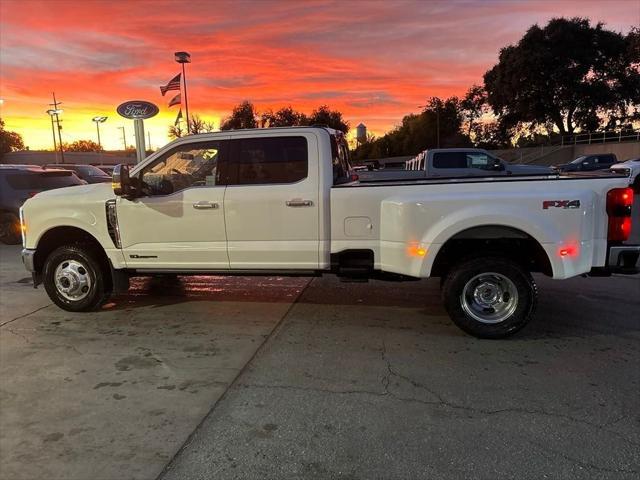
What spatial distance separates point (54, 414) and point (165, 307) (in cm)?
255

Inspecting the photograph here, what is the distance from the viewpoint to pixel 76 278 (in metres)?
5.99

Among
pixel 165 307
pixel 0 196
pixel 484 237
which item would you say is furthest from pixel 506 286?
pixel 0 196

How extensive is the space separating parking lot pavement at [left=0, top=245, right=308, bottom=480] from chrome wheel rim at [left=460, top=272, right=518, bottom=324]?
2.02m

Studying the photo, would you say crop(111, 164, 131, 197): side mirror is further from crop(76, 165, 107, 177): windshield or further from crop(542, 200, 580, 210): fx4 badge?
crop(76, 165, 107, 177): windshield

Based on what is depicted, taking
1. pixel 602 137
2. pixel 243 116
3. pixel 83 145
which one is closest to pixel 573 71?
pixel 602 137

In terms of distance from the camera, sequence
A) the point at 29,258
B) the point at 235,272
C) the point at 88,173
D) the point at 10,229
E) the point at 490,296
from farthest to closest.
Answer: the point at 88,173 → the point at 10,229 → the point at 29,258 → the point at 235,272 → the point at 490,296

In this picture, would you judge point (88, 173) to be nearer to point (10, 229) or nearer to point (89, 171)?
point (89, 171)

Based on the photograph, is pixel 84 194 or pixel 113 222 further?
pixel 84 194

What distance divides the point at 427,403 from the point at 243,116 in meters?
54.4

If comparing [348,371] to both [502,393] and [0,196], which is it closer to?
[502,393]

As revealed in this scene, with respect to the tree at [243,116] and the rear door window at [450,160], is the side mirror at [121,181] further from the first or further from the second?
the tree at [243,116]

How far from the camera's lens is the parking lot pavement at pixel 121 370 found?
335 centimetres

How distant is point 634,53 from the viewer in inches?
1859

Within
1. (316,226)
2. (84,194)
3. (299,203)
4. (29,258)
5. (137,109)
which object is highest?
(137,109)
